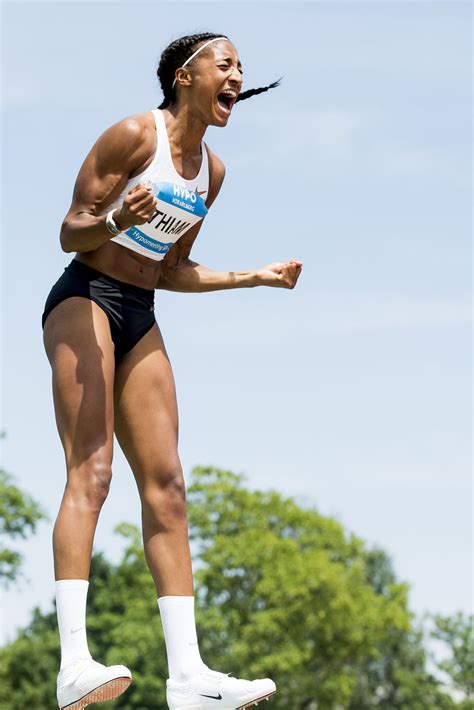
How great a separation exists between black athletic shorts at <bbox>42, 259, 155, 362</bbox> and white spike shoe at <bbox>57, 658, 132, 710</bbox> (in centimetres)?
180

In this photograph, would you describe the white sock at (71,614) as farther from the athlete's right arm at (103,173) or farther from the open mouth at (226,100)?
the open mouth at (226,100)

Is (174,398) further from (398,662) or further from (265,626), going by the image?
(398,662)

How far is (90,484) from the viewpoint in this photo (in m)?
6.14

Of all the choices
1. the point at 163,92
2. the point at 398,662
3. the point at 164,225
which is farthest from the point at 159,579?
the point at 398,662

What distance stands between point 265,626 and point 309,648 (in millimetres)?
2849

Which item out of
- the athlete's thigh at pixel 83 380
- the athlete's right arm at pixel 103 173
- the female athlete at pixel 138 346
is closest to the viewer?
the female athlete at pixel 138 346

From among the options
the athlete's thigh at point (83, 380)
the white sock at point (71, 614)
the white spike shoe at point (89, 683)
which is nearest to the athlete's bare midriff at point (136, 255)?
the athlete's thigh at point (83, 380)

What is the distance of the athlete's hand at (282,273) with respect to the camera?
23.2 feet

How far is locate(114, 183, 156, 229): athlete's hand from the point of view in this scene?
19.0 feet

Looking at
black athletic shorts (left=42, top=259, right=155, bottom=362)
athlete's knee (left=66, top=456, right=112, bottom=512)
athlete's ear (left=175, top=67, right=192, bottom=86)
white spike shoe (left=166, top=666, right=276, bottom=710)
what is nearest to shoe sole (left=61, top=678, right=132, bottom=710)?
white spike shoe (left=166, top=666, right=276, bottom=710)

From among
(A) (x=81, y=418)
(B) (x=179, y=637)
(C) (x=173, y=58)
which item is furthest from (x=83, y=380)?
(C) (x=173, y=58)

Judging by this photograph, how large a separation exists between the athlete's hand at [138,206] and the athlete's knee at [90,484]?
52.1 inches

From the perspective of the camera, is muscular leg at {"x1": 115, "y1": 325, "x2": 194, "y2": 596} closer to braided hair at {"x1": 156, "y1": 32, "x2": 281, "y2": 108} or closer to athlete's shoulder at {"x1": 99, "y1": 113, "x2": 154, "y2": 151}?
athlete's shoulder at {"x1": 99, "y1": 113, "x2": 154, "y2": 151}

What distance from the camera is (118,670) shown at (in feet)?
18.5
